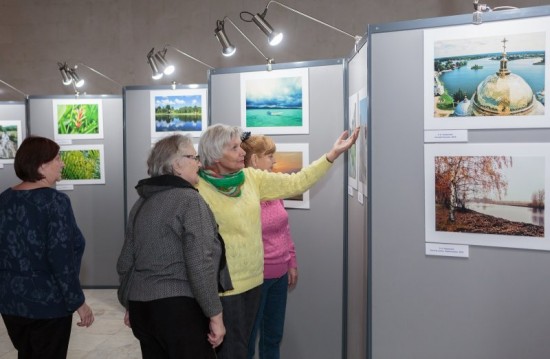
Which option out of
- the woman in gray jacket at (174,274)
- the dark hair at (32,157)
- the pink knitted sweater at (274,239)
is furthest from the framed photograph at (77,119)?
the woman in gray jacket at (174,274)

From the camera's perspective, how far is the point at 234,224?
95.2 inches

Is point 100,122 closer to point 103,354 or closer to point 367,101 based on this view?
point 103,354

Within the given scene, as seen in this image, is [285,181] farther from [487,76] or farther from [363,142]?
[487,76]

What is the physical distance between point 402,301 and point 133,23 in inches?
234

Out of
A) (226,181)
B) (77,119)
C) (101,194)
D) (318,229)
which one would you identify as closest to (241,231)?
(226,181)

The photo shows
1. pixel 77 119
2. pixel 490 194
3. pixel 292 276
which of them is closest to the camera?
pixel 490 194

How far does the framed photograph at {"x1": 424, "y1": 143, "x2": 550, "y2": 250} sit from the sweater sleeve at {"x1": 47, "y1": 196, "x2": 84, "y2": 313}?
64.4 inches

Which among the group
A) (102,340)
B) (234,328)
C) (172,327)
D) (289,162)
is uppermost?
(289,162)

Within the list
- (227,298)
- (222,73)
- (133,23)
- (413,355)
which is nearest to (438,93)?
(413,355)

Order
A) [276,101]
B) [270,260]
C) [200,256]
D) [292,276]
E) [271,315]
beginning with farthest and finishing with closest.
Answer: [276,101] → [292,276] → [271,315] → [270,260] → [200,256]

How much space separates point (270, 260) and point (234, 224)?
53cm

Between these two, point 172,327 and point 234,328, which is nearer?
point 172,327

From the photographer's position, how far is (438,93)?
2.16 meters

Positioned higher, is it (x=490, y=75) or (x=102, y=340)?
(x=490, y=75)
